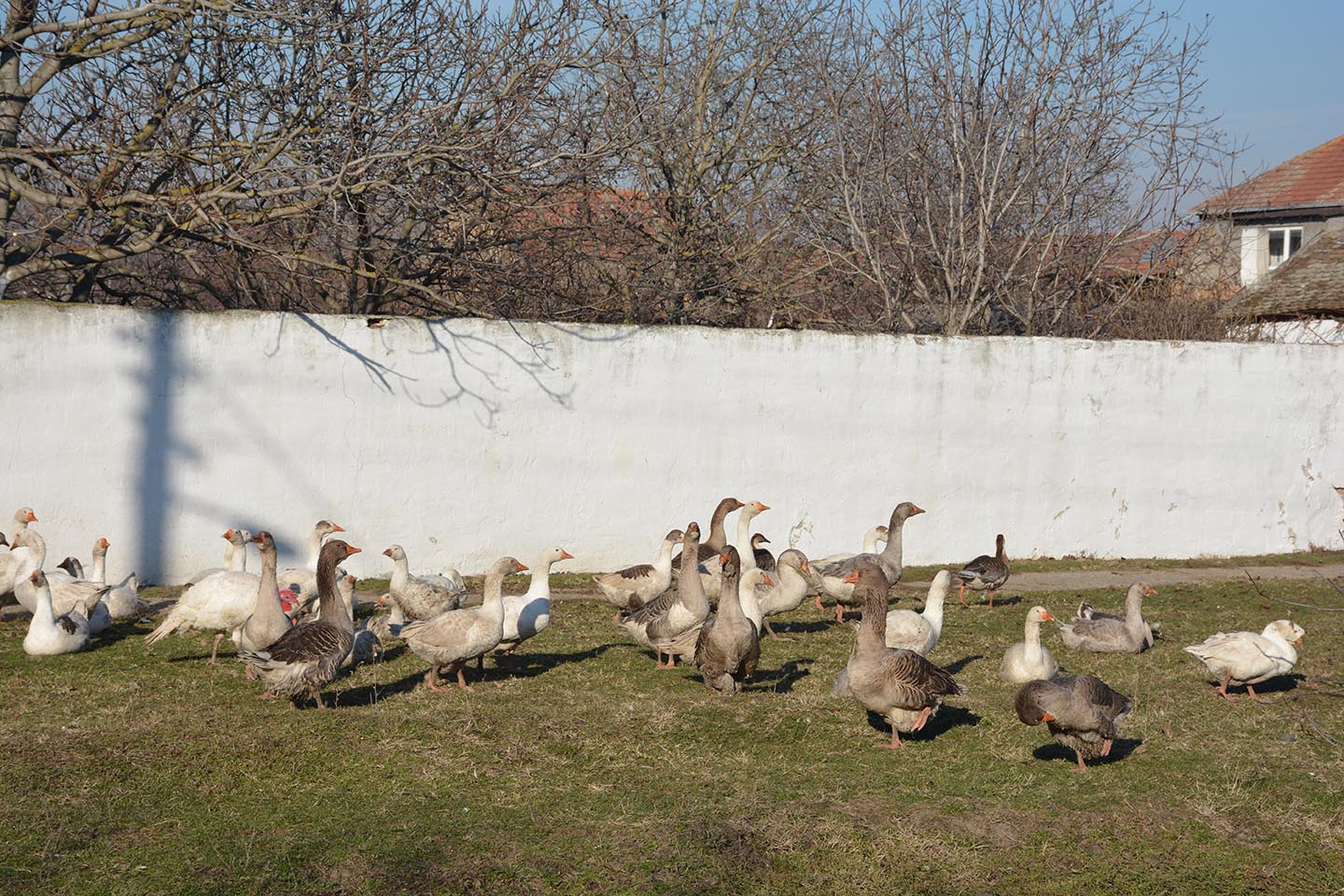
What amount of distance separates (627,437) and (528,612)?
5442 millimetres

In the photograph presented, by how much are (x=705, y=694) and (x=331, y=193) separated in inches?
280

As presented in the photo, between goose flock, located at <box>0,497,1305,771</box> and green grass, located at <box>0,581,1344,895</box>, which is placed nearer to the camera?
green grass, located at <box>0,581,1344,895</box>

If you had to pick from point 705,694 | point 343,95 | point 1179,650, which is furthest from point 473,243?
point 1179,650

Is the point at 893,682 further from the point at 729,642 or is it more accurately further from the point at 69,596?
the point at 69,596

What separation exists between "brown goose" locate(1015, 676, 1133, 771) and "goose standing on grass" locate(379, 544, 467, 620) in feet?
18.8

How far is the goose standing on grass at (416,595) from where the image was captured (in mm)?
11961

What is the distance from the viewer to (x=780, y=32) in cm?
1989

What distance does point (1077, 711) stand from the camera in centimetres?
812

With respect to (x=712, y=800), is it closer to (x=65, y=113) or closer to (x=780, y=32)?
(x=65, y=113)

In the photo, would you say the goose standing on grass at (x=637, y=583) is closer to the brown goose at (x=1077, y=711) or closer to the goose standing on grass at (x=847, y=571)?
the goose standing on grass at (x=847, y=571)

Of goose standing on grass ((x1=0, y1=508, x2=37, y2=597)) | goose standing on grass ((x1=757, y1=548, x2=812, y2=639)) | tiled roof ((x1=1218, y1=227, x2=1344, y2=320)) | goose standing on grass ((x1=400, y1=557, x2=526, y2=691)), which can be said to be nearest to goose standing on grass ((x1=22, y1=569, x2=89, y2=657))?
goose standing on grass ((x1=0, y1=508, x2=37, y2=597))

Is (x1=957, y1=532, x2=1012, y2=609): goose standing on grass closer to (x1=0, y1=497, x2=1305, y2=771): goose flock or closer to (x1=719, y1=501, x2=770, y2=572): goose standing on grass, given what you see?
→ (x1=0, y1=497, x2=1305, y2=771): goose flock

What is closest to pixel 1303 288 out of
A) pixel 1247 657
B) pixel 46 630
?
pixel 1247 657

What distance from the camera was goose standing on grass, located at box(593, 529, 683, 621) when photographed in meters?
12.5
